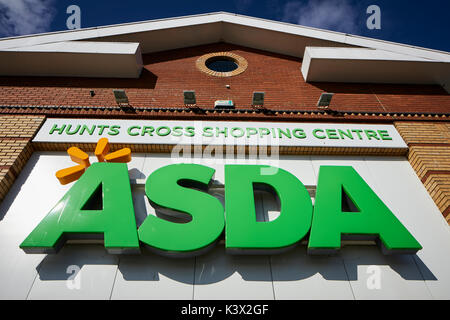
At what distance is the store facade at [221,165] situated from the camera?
12.5 ft

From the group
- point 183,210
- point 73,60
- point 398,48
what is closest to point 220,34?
point 73,60

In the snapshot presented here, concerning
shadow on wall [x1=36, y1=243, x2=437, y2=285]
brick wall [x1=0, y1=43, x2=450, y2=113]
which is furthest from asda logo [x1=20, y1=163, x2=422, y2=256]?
brick wall [x1=0, y1=43, x2=450, y2=113]

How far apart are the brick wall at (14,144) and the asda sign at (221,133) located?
0.22 metres

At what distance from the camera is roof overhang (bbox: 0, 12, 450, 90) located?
23.5ft

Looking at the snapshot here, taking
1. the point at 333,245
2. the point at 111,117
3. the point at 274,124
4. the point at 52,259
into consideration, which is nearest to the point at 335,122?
the point at 274,124

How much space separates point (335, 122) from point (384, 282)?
11.4ft

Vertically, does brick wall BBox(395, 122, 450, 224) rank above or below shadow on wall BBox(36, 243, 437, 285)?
above

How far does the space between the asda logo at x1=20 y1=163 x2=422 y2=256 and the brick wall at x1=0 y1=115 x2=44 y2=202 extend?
1397 mm

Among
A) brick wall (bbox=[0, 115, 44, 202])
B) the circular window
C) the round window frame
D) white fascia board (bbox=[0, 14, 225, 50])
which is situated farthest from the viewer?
the circular window

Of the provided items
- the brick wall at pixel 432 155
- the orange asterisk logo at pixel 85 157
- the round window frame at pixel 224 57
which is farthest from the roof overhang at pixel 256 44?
the orange asterisk logo at pixel 85 157

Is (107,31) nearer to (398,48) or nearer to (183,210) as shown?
(183,210)

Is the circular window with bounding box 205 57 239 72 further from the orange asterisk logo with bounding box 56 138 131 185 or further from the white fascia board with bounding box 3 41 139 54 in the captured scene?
the orange asterisk logo with bounding box 56 138 131 185

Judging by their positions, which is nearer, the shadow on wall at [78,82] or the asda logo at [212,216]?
the asda logo at [212,216]

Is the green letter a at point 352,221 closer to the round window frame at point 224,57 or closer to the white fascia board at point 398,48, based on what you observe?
the round window frame at point 224,57
